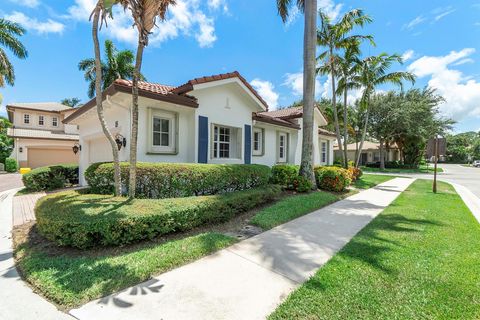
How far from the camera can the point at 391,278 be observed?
11.6 ft

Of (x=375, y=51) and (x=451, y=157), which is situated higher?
(x=375, y=51)

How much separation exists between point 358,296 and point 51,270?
177 inches

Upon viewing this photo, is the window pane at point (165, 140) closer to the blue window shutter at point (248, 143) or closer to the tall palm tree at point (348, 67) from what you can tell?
the blue window shutter at point (248, 143)

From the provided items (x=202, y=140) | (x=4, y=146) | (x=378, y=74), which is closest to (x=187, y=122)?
(x=202, y=140)

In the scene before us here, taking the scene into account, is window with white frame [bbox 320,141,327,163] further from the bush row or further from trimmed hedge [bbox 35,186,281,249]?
trimmed hedge [bbox 35,186,281,249]

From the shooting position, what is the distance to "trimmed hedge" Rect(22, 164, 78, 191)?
1212cm

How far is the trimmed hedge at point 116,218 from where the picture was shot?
14.0ft

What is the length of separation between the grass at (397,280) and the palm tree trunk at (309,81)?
5.29 m

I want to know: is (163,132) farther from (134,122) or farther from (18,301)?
(18,301)

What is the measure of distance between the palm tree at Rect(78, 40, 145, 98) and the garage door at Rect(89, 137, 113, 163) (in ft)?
50.1

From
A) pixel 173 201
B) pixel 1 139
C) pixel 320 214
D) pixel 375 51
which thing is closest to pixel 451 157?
pixel 375 51

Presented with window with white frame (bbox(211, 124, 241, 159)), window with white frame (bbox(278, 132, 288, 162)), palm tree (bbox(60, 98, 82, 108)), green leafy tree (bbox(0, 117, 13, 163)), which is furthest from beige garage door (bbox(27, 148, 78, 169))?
palm tree (bbox(60, 98, 82, 108))

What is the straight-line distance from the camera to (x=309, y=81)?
10859 mm

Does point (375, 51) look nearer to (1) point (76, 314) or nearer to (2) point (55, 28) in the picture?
(2) point (55, 28)
